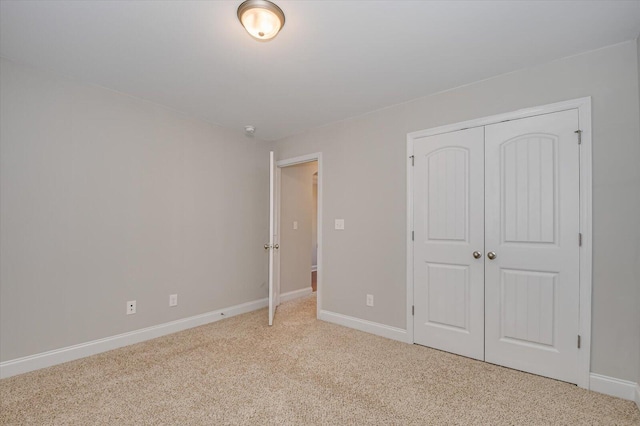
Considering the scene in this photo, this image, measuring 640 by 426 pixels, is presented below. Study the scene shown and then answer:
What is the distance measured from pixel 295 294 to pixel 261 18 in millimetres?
3866

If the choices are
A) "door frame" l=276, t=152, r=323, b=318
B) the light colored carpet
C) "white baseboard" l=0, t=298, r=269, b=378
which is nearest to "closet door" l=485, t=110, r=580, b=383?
the light colored carpet

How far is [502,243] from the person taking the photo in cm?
253

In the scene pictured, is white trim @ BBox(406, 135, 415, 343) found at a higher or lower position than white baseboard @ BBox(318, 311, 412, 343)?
higher

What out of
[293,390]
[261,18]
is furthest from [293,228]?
[261,18]

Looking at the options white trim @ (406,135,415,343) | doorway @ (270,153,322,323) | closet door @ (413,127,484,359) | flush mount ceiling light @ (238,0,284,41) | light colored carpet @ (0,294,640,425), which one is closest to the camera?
flush mount ceiling light @ (238,0,284,41)

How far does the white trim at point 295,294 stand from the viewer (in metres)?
4.59

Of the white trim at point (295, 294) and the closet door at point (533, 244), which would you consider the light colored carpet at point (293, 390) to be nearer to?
the closet door at point (533, 244)

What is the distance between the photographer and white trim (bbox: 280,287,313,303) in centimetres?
459

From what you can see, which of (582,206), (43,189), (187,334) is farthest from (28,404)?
(582,206)

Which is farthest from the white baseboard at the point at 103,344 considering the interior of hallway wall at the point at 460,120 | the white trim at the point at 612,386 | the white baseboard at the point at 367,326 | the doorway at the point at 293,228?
the white trim at the point at 612,386

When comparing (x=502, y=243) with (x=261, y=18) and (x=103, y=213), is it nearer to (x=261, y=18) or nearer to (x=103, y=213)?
(x=261, y=18)

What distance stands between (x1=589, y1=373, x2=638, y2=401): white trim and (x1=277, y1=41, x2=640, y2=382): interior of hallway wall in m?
0.04

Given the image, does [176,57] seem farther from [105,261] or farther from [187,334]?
[187,334]

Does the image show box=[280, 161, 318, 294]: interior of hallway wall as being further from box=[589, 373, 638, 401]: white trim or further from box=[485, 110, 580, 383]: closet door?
box=[589, 373, 638, 401]: white trim
